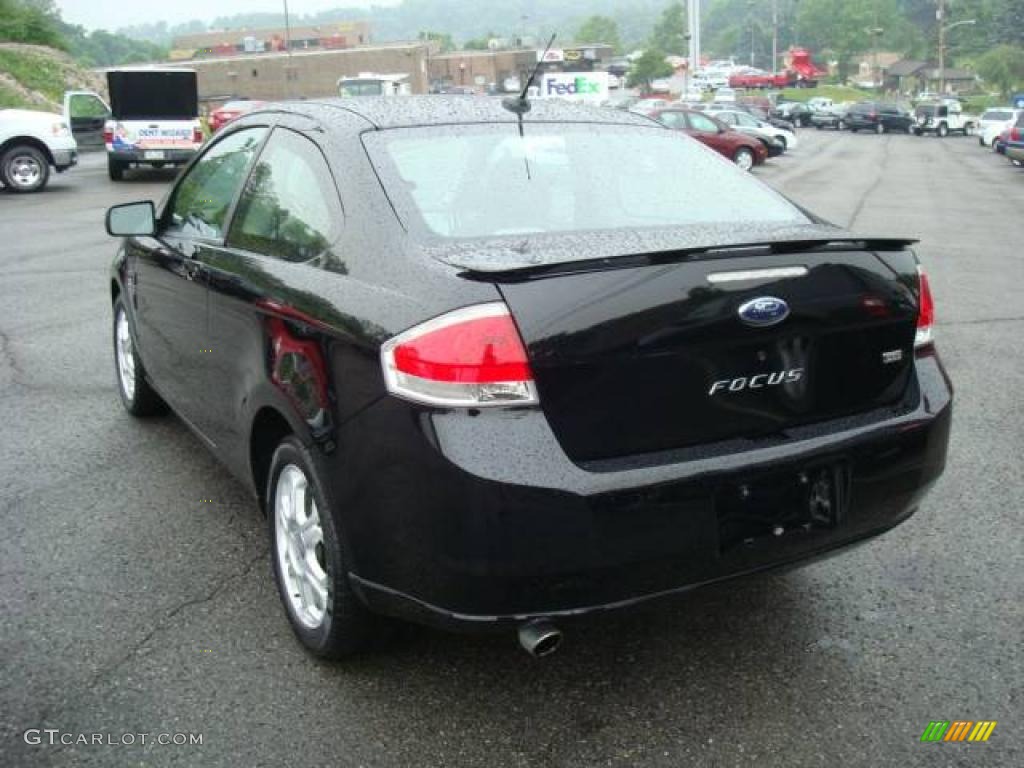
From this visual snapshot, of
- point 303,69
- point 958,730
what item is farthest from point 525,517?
point 303,69

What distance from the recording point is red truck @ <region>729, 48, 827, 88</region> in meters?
116

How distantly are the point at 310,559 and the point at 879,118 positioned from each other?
202 feet

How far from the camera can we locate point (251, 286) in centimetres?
343

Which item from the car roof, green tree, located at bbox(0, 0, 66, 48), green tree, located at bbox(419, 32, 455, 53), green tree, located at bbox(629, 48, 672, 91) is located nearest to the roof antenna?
the car roof

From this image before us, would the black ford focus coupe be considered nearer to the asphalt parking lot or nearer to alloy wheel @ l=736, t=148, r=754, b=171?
the asphalt parking lot

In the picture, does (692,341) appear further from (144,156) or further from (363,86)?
(363,86)

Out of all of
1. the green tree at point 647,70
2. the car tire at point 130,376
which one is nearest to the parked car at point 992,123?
the car tire at point 130,376

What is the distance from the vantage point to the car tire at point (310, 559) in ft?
9.66

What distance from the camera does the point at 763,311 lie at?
2732mm

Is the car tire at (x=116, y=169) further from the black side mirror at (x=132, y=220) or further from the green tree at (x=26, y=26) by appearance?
the green tree at (x=26, y=26)

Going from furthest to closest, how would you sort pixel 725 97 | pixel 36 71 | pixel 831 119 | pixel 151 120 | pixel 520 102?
pixel 725 97 < pixel 831 119 < pixel 36 71 < pixel 151 120 < pixel 520 102

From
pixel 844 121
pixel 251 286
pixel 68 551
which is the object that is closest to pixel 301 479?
pixel 251 286

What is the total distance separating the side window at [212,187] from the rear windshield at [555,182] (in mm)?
885

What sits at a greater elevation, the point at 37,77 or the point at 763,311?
the point at 37,77
